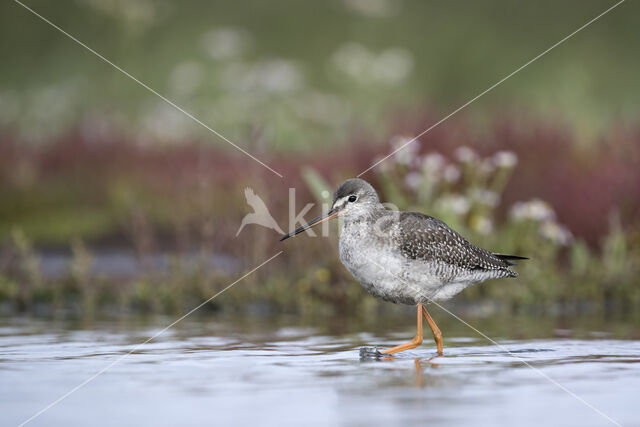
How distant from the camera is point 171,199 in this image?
1806 cm

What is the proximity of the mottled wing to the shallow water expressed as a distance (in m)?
0.79

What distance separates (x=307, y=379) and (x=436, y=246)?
2586 mm

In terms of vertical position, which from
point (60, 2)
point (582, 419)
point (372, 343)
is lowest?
point (582, 419)

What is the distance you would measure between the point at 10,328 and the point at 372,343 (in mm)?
3939

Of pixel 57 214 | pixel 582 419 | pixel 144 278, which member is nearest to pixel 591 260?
pixel 144 278

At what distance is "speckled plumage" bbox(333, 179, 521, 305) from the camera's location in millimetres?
8852

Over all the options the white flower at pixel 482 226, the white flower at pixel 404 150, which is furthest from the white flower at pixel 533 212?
the white flower at pixel 404 150

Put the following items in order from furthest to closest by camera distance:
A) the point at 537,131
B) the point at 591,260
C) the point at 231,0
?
the point at 231,0 < the point at 537,131 < the point at 591,260

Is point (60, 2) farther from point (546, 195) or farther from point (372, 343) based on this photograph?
point (372, 343)

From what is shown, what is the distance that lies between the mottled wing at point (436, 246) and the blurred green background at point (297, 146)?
9.00ft

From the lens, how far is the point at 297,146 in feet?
73.3

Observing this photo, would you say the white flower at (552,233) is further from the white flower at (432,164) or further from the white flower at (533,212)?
the white flower at (432,164)

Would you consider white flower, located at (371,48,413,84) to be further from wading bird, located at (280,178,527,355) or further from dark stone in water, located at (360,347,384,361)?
dark stone in water, located at (360,347,384,361)

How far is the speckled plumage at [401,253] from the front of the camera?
885cm
